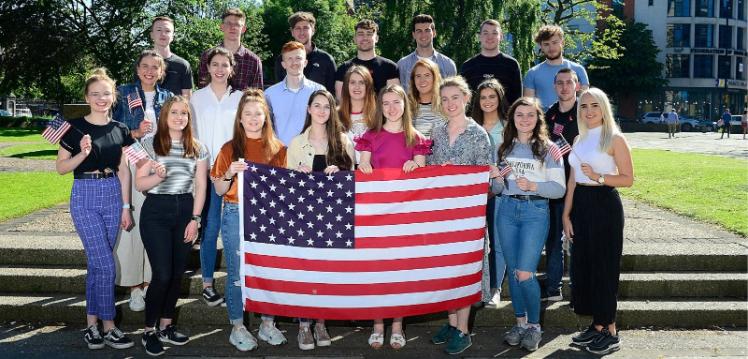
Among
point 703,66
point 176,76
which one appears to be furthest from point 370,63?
point 703,66

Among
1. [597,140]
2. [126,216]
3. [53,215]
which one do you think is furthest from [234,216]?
[53,215]

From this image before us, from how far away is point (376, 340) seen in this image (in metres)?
6.08

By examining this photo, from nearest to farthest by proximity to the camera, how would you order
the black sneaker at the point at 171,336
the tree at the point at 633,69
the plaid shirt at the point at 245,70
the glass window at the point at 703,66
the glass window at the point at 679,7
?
the black sneaker at the point at 171,336, the plaid shirt at the point at 245,70, the tree at the point at 633,69, the glass window at the point at 703,66, the glass window at the point at 679,7

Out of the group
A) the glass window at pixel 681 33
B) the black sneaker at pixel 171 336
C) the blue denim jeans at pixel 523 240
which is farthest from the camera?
the glass window at pixel 681 33

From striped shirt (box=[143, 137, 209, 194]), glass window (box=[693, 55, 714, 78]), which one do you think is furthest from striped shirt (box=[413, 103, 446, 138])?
glass window (box=[693, 55, 714, 78])

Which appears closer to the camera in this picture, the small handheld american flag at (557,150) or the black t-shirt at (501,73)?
the small handheld american flag at (557,150)

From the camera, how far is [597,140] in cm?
591

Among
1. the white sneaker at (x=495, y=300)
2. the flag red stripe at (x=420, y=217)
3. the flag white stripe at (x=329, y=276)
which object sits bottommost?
the white sneaker at (x=495, y=300)

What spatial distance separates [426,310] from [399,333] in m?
0.39

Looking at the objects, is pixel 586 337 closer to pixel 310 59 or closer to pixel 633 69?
pixel 310 59

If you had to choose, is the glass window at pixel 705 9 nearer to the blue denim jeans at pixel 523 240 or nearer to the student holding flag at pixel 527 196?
the student holding flag at pixel 527 196

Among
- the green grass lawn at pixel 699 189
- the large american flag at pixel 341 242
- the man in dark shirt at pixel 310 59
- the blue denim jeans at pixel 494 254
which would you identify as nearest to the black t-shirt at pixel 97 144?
the large american flag at pixel 341 242

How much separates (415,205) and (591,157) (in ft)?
4.93

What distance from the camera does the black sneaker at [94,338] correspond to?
596 centimetres
